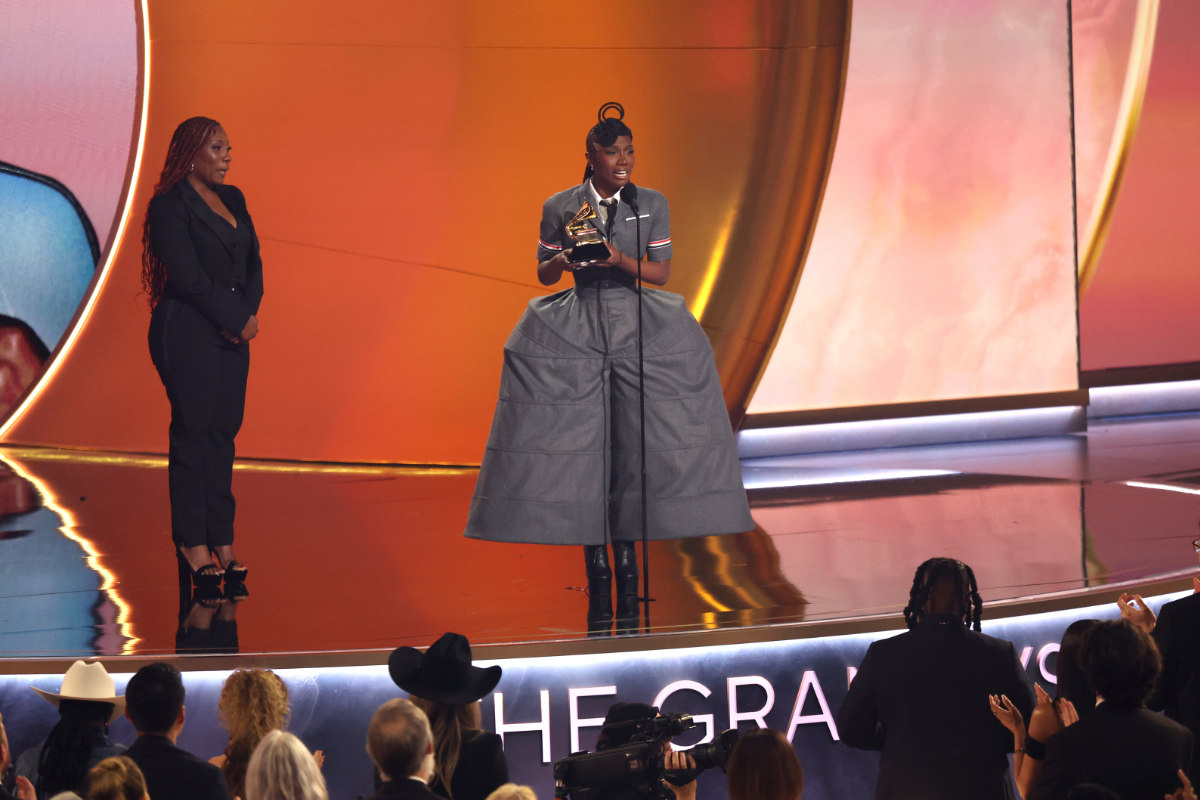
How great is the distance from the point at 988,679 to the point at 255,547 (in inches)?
132

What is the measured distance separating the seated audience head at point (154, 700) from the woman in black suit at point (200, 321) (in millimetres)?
1839

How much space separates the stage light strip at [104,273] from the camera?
7359 mm

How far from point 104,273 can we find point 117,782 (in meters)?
5.94

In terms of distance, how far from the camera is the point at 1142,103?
897 centimetres

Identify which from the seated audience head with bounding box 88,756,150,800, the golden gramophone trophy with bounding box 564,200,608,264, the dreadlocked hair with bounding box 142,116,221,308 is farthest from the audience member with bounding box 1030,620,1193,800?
the dreadlocked hair with bounding box 142,116,221,308

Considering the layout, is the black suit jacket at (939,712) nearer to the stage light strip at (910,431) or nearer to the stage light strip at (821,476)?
the stage light strip at (821,476)

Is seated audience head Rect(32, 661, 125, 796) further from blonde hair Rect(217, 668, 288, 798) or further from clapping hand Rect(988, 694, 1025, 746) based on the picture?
clapping hand Rect(988, 694, 1025, 746)

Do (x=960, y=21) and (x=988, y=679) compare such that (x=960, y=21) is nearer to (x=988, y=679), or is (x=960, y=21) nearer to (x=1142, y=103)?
(x=1142, y=103)

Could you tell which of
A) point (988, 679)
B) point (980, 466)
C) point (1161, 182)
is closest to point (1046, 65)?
point (1161, 182)

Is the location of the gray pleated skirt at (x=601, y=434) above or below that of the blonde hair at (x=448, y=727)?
above

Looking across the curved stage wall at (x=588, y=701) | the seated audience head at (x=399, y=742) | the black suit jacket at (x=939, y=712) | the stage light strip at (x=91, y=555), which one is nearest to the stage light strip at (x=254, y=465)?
the stage light strip at (x=91, y=555)

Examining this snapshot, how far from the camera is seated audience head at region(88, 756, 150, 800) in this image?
208 centimetres

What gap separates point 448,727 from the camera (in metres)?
2.59

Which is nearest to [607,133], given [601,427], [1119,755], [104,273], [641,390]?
[641,390]
